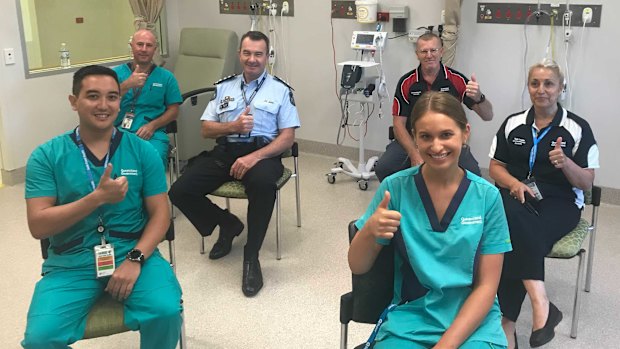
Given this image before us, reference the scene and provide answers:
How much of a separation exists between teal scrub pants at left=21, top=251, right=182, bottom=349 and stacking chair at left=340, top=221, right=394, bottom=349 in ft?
1.95

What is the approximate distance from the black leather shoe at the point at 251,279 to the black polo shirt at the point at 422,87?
1209 mm

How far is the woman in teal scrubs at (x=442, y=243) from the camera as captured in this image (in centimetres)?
169

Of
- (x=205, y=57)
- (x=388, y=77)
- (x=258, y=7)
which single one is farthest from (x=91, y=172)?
(x=258, y=7)

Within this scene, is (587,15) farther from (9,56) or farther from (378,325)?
(9,56)

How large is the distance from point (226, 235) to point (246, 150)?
510 millimetres

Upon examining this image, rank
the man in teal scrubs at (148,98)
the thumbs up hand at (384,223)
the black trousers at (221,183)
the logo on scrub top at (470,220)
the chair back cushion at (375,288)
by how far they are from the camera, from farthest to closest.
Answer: the man in teal scrubs at (148,98) → the black trousers at (221,183) → the chair back cushion at (375,288) → the logo on scrub top at (470,220) → the thumbs up hand at (384,223)

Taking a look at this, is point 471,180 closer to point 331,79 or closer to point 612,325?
point 612,325

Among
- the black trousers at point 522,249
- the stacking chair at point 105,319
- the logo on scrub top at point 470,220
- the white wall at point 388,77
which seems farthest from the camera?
the white wall at point 388,77

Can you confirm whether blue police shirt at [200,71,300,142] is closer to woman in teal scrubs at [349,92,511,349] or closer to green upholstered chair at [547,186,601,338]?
green upholstered chair at [547,186,601,338]

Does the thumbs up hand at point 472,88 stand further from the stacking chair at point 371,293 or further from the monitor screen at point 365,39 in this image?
the stacking chair at point 371,293

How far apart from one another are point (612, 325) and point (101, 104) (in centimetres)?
230

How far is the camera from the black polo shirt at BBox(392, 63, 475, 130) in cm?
355

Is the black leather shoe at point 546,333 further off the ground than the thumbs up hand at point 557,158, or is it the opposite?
the thumbs up hand at point 557,158

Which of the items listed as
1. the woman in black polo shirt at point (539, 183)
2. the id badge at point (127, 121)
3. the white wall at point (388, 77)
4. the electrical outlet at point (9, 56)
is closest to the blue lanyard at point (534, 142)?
the woman in black polo shirt at point (539, 183)
